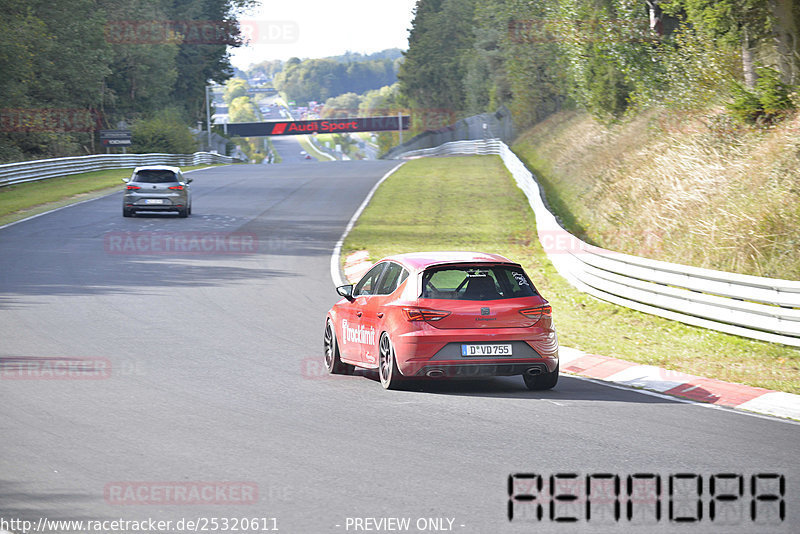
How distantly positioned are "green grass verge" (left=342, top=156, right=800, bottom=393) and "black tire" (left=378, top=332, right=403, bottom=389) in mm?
3474

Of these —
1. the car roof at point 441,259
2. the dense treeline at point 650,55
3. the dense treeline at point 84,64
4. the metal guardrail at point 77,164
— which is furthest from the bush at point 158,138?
the car roof at point 441,259

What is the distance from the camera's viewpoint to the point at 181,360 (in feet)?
38.7

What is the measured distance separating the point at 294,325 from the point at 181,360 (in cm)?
309

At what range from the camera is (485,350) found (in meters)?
10.0

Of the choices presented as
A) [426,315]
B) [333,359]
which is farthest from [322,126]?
[426,315]

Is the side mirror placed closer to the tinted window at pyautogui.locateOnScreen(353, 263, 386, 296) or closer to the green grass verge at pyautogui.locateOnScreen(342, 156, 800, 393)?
the tinted window at pyautogui.locateOnScreen(353, 263, 386, 296)

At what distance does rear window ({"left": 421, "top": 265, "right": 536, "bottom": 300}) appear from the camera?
1023cm

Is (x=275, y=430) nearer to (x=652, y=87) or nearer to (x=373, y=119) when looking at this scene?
(x=652, y=87)

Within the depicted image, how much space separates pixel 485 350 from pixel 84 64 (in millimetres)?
58029

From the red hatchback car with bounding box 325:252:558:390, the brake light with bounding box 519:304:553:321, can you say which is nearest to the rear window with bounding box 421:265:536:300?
the red hatchback car with bounding box 325:252:558:390

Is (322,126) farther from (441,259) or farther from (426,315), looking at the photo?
(426,315)

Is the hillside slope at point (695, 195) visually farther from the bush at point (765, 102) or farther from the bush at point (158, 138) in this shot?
the bush at point (158, 138)

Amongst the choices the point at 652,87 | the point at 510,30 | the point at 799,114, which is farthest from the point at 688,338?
the point at 510,30

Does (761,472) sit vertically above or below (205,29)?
below
